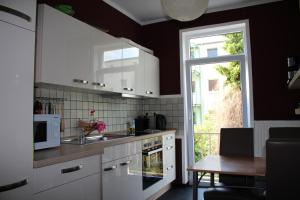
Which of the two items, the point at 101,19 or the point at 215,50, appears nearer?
the point at 101,19

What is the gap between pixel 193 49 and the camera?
411 centimetres

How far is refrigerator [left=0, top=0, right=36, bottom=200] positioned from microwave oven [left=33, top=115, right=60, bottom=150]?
41 centimetres

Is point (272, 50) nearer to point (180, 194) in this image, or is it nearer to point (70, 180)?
point (180, 194)

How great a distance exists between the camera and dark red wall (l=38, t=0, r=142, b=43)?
2900mm

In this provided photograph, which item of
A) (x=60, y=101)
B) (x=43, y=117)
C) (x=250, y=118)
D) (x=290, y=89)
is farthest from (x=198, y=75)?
(x=43, y=117)

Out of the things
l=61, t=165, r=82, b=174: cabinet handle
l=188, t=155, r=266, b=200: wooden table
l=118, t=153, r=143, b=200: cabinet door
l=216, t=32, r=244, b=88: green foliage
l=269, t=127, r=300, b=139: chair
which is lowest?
l=118, t=153, r=143, b=200: cabinet door

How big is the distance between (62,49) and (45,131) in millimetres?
728

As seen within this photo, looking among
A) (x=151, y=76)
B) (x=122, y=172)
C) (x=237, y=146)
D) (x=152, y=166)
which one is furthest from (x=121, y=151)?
(x=151, y=76)

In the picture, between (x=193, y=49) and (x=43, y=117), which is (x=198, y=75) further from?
(x=43, y=117)

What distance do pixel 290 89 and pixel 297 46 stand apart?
59 cm

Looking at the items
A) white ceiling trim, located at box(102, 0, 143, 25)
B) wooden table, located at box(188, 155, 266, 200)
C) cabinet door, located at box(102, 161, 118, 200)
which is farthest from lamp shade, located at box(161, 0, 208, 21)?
white ceiling trim, located at box(102, 0, 143, 25)

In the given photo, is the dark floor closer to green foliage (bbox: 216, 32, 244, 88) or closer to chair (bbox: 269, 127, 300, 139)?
chair (bbox: 269, 127, 300, 139)

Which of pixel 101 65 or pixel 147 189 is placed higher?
pixel 101 65

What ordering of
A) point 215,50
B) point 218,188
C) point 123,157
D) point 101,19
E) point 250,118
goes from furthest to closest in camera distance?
point 215,50, point 250,118, point 101,19, point 123,157, point 218,188
